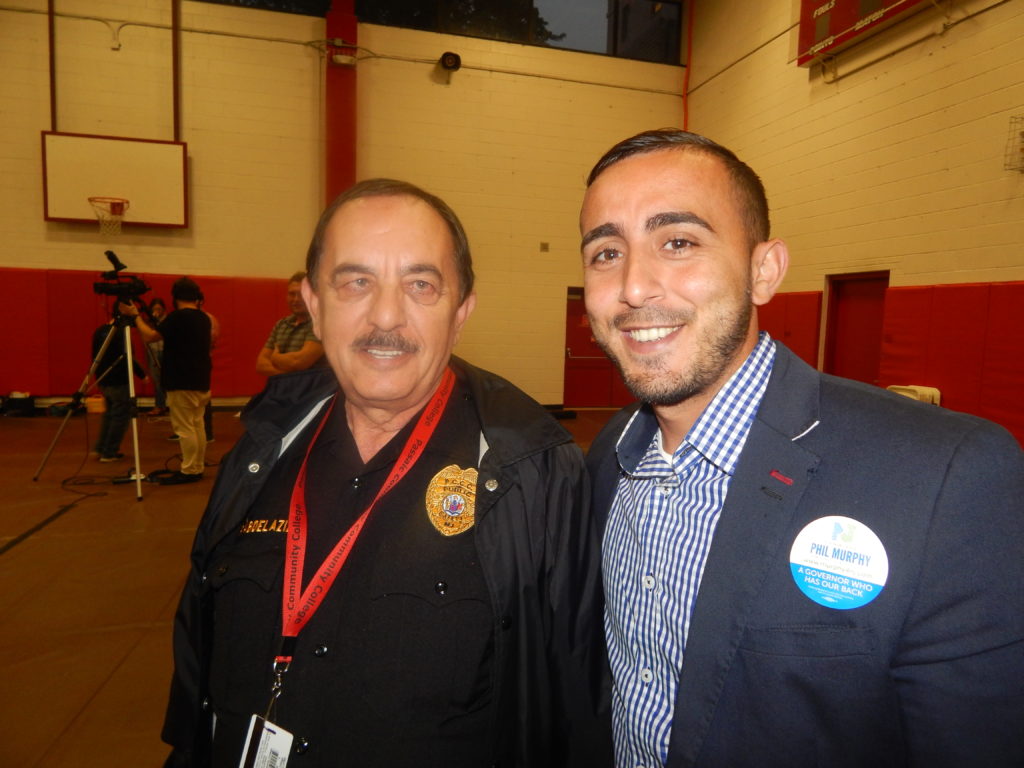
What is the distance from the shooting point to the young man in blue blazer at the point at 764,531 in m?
0.92

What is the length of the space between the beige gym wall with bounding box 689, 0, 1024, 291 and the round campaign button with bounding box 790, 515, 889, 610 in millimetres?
6056

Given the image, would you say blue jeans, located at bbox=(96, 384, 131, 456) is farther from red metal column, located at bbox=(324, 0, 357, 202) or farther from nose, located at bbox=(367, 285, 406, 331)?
nose, located at bbox=(367, 285, 406, 331)

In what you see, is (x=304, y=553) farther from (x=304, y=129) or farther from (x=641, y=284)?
(x=304, y=129)

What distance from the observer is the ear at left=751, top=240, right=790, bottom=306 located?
1.32 meters

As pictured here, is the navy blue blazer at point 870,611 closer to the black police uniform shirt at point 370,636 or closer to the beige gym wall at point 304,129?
the black police uniform shirt at point 370,636

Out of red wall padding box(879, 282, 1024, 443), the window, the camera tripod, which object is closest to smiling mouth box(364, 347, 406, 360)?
the camera tripod

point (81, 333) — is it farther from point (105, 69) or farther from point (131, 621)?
point (131, 621)

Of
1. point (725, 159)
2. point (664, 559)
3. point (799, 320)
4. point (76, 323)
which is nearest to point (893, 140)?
point (799, 320)

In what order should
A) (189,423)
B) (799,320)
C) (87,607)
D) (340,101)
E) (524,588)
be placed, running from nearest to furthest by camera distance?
(524,588), (87,607), (189,423), (799,320), (340,101)

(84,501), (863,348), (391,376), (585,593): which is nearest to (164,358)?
(84,501)

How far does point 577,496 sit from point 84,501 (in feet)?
17.4

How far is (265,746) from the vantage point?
1.26 m

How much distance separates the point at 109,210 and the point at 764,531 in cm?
1039

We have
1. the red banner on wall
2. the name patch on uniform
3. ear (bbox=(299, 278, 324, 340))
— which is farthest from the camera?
the red banner on wall
